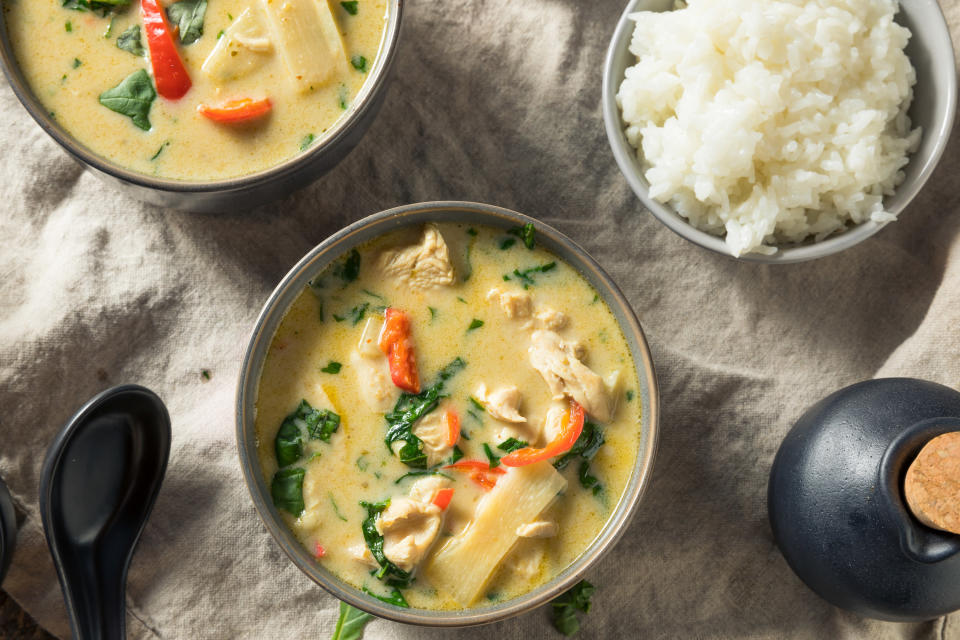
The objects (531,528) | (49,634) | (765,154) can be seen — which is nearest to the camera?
(531,528)

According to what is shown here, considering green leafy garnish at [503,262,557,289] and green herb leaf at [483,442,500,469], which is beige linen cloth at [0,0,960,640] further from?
green herb leaf at [483,442,500,469]

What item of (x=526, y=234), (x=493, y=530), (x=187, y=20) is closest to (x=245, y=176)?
(x=187, y=20)

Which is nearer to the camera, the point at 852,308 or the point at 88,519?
the point at 88,519

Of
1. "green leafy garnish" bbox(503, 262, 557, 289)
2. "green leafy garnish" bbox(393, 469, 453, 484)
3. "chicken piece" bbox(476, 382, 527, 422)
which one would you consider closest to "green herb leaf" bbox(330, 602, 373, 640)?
"green leafy garnish" bbox(393, 469, 453, 484)

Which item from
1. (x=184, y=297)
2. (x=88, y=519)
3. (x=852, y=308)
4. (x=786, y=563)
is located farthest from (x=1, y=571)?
(x=852, y=308)

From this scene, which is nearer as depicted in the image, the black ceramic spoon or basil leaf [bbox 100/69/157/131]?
basil leaf [bbox 100/69/157/131]

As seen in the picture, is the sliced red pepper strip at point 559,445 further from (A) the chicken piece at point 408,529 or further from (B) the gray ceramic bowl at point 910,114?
(B) the gray ceramic bowl at point 910,114

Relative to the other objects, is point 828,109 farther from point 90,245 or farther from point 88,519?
point 88,519
